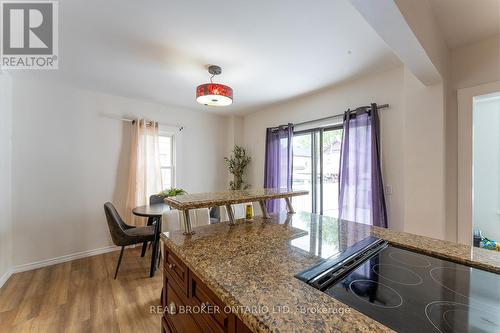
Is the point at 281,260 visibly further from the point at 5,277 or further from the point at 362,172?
the point at 5,277

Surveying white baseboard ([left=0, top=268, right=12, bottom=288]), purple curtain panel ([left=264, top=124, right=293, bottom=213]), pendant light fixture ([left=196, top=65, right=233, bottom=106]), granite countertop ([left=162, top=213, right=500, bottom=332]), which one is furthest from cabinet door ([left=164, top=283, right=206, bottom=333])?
purple curtain panel ([left=264, top=124, right=293, bottom=213])

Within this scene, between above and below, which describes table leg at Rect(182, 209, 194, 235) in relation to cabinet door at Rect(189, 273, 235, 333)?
above

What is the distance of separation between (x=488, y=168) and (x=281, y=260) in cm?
371

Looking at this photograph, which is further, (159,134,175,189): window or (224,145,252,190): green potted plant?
(224,145,252,190): green potted plant

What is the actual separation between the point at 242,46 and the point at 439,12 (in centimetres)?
157

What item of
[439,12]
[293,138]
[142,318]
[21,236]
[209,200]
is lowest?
[142,318]

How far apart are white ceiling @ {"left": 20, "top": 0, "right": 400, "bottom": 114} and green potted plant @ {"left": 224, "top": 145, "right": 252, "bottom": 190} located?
176cm

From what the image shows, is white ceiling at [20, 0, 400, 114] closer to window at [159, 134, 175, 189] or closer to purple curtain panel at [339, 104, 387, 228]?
purple curtain panel at [339, 104, 387, 228]

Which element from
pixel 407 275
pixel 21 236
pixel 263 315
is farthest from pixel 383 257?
pixel 21 236

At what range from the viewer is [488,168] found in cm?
297

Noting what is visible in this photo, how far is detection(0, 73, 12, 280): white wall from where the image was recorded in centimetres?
249

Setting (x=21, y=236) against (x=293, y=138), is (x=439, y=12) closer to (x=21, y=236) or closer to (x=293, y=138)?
(x=293, y=138)

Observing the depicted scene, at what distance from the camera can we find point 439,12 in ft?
5.32

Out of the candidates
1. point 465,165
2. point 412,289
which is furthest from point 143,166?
point 465,165
